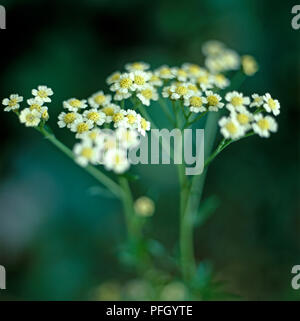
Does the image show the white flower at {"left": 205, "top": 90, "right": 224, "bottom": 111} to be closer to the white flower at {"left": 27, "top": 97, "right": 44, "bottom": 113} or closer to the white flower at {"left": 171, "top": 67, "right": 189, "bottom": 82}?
the white flower at {"left": 171, "top": 67, "right": 189, "bottom": 82}

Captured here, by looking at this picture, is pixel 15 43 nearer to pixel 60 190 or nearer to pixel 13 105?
pixel 60 190

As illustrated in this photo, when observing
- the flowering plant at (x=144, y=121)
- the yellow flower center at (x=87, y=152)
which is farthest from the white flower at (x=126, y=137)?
the yellow flower center at (x=87, y=152)

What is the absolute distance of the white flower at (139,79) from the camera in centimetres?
148

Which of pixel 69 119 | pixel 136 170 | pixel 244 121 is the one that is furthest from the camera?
pixel 136 170

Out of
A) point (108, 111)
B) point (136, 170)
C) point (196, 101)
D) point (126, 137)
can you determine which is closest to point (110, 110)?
point (108, 111)

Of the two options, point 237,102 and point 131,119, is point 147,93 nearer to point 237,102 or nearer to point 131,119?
point 131,119

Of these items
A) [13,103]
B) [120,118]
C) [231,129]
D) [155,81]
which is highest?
[155,81]

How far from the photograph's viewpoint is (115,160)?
1.22 metres

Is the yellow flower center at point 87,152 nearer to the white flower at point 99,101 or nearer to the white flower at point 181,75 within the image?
the white flower at point 99,101

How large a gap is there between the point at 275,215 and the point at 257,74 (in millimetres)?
973

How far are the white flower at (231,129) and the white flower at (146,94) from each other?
339mm

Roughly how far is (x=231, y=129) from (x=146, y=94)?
404 mm

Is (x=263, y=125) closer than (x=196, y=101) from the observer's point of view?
Yes

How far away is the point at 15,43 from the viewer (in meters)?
2.52
